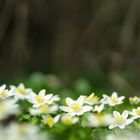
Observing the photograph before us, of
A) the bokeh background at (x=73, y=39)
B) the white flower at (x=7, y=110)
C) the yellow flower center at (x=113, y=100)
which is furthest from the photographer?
the bokeh background at (x=73, y=39)

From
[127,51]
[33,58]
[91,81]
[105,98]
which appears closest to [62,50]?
[33,58]

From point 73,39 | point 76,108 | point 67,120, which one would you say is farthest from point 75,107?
point 73,39

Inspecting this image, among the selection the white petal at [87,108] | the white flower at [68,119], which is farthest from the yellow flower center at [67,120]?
the white petal at [87,108]

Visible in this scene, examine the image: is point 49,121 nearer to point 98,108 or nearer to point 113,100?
point 98,108

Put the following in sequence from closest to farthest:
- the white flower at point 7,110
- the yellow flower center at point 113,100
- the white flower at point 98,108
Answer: the white flower at point 7,110
the white flower at point 98,108
the yellow flower center at point 113,100

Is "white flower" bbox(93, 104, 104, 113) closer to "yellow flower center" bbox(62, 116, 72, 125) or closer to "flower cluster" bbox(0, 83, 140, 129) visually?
"flower cluster" bbox(0, 83, 140, 129)

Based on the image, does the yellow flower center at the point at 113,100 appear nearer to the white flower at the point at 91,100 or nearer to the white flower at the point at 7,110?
the white flower at the point at 91,100

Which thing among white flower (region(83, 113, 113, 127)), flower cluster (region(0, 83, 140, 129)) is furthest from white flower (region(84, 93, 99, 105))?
white flower (region(83, 113, 113, 127))
